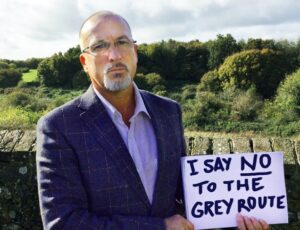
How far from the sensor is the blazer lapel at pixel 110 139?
2.29 m

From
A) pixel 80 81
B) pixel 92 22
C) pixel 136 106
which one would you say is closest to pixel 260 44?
pixel 80 81

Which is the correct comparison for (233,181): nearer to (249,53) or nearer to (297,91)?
(297,91)

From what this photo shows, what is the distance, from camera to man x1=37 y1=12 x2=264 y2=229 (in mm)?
2191

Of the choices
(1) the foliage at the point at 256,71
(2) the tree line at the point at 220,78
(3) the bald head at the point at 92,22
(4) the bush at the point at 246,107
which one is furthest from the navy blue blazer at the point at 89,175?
(1) the foliage at the point at 256,71

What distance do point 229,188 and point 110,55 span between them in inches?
36.3

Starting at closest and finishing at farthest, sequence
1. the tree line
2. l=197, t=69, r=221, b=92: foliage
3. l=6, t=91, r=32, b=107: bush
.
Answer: the tree line, l=6, t=91, r=32, b=107: bush, l=197, t=69, r=221, b=92: foliage

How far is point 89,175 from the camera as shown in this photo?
2.24 m

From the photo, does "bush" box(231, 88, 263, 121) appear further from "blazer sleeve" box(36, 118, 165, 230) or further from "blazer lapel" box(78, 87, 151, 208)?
"blazer sleeve" box(36, 118, 165, 230)

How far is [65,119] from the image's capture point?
7.52 ft

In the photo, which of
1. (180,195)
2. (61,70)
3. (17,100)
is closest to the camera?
(180,195)

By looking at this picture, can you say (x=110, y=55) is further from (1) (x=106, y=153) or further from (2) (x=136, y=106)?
(1) (x=106, y=153)

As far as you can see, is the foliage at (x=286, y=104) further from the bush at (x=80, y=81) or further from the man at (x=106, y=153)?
the man at (x=106, y=153)

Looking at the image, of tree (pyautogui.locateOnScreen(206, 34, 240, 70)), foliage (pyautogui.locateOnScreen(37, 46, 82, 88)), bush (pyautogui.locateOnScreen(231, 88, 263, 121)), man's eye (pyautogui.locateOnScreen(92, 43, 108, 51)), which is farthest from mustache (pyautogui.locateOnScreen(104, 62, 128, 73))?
foliage (pyautogui.locateOnScreen(37, 46, 82, 88))

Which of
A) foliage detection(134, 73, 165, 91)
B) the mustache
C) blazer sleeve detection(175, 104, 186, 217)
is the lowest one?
blazer sleeve detection(175, 104, 186, 217)
